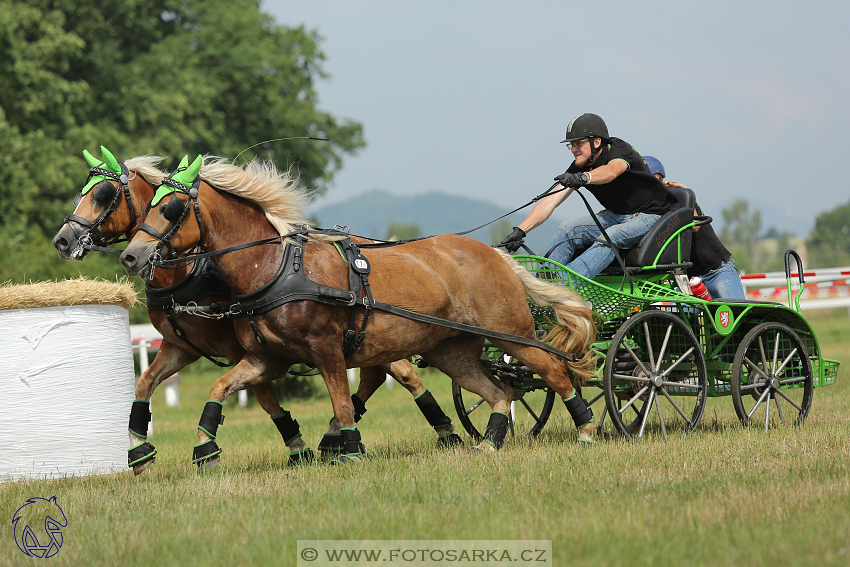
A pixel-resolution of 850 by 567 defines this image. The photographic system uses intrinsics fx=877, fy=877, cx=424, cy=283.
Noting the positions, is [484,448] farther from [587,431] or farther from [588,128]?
[588,128]

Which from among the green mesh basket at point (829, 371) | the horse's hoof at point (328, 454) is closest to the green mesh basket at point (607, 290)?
the green mesh basket at point (829, 371)

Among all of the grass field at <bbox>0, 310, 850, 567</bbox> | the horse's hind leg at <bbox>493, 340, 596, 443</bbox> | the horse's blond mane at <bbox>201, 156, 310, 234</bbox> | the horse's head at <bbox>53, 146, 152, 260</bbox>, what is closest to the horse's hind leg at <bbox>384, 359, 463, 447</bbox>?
the grass field at <bbox>0, 310, 850, 567</bbox>

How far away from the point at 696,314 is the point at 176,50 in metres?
17.4

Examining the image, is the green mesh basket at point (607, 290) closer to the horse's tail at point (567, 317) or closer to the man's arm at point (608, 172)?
the horse's tail at point (567, 317)

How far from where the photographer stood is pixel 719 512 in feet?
13.3

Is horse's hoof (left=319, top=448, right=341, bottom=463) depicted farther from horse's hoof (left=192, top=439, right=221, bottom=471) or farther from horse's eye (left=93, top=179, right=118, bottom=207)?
horse's eye (left=93, top=179, right=118, bottom=207)

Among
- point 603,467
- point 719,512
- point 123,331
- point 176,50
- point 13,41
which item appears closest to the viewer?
point 719,512

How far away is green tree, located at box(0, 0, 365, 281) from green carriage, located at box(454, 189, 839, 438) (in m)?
11.1

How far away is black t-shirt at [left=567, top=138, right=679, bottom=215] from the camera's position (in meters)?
7.21

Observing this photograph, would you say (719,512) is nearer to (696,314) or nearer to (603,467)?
(603,467)

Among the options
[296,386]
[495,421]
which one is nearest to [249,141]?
[296,386]


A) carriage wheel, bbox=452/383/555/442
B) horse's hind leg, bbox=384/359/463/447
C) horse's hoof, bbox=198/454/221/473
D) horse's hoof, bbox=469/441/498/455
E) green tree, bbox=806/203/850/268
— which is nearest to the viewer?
horse's hoof, bbox=198/454/221/473

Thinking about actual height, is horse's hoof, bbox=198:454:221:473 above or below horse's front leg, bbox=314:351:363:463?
below

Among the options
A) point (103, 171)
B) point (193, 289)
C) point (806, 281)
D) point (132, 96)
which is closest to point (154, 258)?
point (193, 289)
